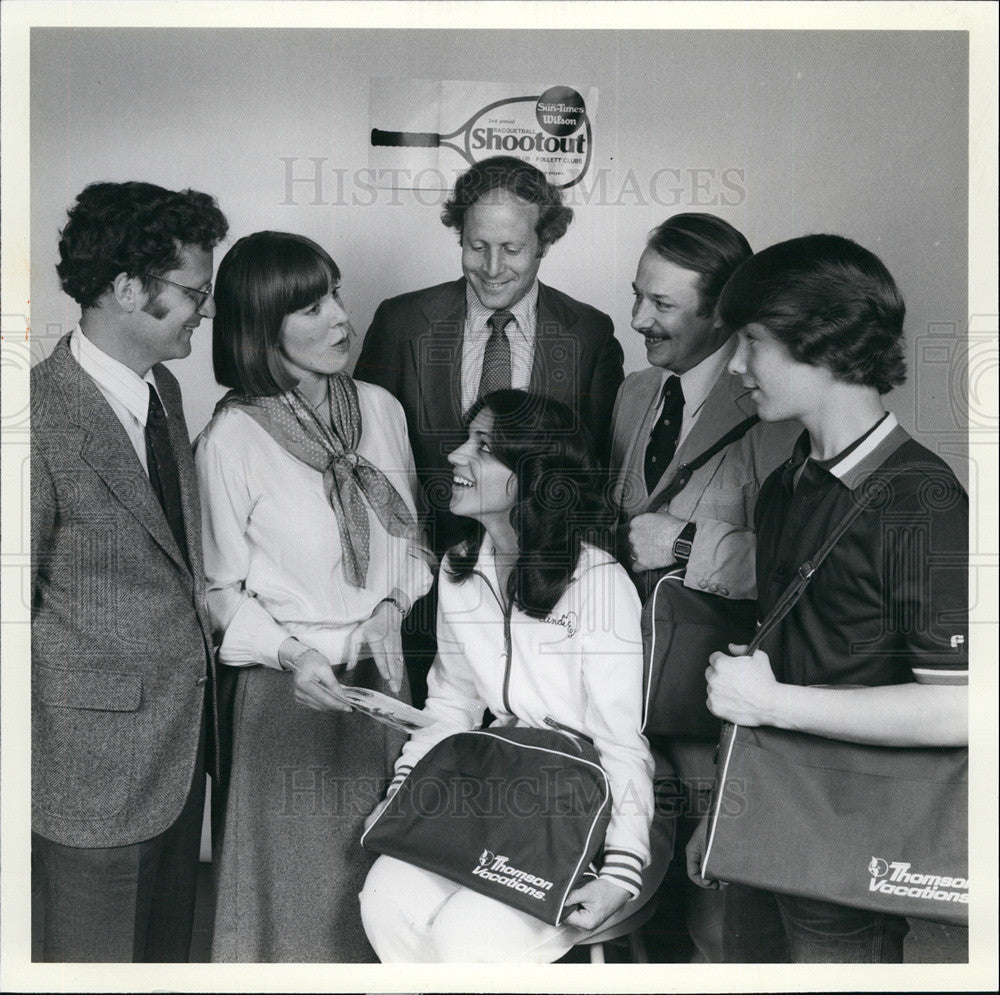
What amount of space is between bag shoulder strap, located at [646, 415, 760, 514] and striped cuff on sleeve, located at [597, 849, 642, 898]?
0.92 m

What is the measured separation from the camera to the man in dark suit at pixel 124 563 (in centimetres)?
311

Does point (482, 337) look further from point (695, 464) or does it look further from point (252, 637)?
point (252, 637)

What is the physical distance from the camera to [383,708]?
3135 mm

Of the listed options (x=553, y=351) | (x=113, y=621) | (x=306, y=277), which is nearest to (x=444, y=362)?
(x=553, y=351)

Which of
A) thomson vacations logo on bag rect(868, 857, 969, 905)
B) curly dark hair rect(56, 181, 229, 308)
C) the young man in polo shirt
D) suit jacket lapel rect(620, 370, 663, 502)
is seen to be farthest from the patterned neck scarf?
thomson vacations logo on bag rect(868, 857, 969, 905)

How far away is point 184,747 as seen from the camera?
10.3 ft

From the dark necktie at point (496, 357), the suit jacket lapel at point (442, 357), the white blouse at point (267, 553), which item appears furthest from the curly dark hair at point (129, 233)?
the dark necktie at point (496, 357)

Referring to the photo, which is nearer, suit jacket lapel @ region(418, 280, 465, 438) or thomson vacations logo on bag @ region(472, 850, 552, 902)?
thomson vacations logo on bag @ region(472, 850, 552, 902)

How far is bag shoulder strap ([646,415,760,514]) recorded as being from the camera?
3127mm

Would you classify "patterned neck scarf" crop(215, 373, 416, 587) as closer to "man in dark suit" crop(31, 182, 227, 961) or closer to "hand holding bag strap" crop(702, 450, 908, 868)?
"man in dark suit" crop(31, 182, 227, 961)

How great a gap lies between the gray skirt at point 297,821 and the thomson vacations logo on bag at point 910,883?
1.35 m

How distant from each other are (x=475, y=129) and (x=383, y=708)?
1.63m

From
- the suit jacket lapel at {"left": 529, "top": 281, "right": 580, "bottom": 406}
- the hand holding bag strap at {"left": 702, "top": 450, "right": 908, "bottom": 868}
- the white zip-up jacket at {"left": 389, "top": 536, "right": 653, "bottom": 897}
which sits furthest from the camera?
the suit jacket lapel at {"left": 529, "top": 281, "right": 580, "bottom": 406}

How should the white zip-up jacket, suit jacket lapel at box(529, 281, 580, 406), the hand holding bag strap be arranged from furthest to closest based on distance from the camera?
suit jacket lapel at box(529, 281, 580, 406) < the white zip-up jacket < the hand holding bag strap
